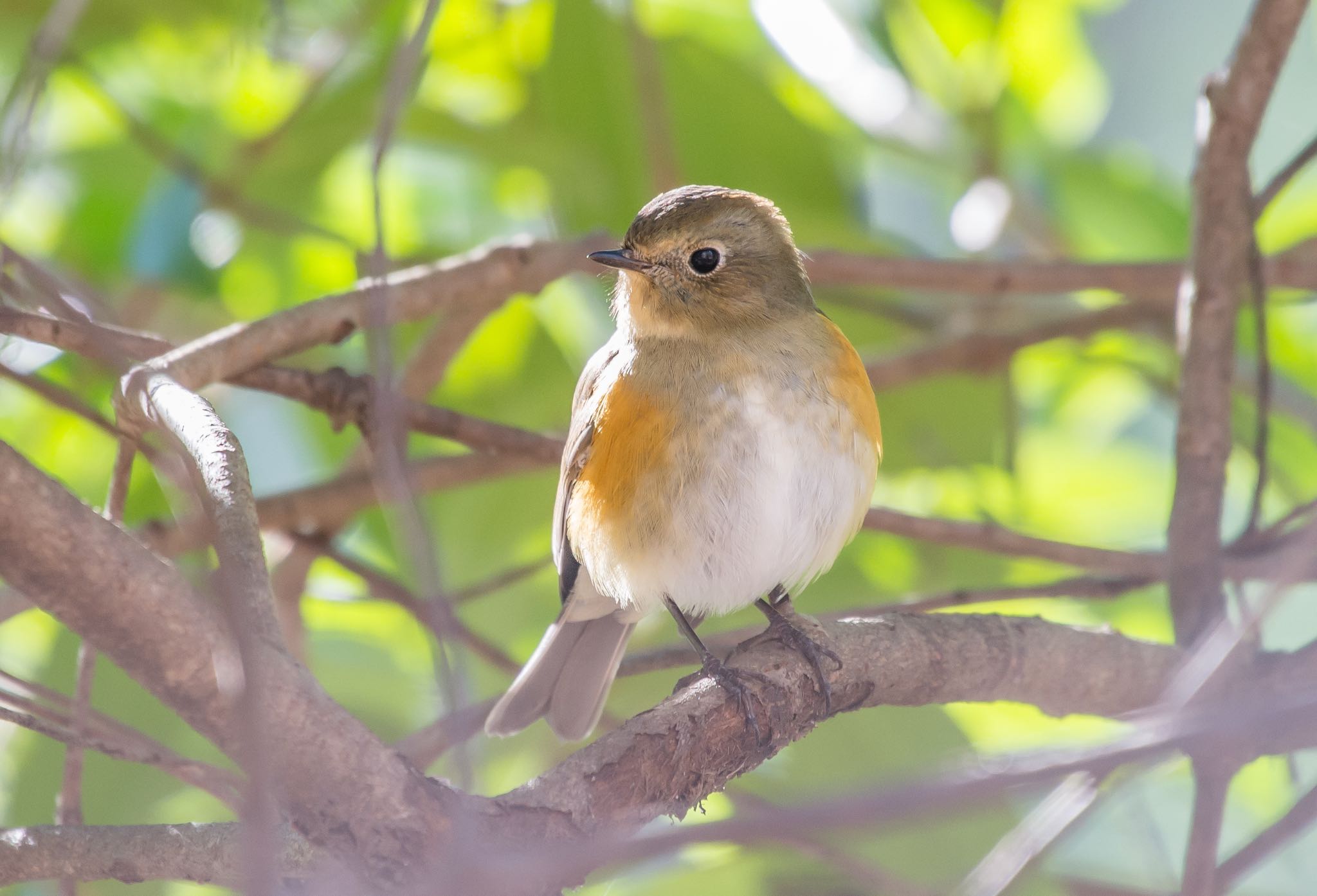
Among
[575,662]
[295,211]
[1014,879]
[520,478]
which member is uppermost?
[295,211]

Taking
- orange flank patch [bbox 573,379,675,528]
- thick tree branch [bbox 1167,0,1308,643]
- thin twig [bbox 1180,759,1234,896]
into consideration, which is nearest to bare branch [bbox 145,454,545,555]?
orange flank patch [bbox 573,379,675,528]

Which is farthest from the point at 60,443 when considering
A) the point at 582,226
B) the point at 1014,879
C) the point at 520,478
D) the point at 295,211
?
the point at 1014,879

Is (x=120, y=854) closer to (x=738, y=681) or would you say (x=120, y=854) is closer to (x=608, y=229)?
(x=738, y=681)

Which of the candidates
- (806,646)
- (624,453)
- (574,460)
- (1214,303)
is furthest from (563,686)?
(1214,303)

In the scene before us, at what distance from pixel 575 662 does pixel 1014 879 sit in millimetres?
1667

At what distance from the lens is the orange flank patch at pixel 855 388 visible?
324 centimetres

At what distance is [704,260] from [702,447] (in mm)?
647

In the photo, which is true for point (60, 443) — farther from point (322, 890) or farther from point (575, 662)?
point (322, 890)

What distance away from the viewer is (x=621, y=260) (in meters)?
3.37

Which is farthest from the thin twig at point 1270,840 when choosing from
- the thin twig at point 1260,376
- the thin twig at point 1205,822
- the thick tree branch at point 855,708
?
the thin twig at point 1260,376

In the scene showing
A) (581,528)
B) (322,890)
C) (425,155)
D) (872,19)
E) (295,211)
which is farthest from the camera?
(425,155)

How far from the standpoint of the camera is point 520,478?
436cm

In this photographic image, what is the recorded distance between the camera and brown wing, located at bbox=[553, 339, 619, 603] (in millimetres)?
3328

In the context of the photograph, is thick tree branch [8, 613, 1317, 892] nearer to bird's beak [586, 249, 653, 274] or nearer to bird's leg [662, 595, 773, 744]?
bird's leg [662, 595, 773, 744]
